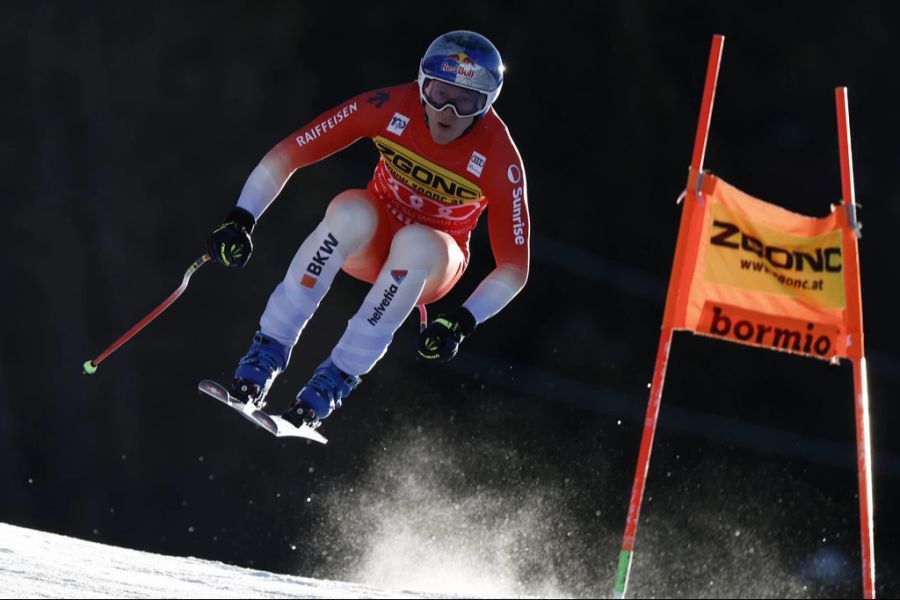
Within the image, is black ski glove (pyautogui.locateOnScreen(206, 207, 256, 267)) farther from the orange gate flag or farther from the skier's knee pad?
the orange gate flag

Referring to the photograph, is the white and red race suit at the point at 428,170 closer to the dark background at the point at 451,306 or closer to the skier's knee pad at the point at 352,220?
the skier's knee pad at the point at 352,220

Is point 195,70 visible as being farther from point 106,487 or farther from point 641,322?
point 641,322

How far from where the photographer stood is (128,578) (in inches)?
168

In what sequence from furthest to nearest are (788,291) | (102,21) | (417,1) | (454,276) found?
1. (417,1)
2. (102,21)
3. (454,276)
4. (788,291)

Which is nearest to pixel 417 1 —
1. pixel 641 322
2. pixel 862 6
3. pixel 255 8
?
pixel 255 8

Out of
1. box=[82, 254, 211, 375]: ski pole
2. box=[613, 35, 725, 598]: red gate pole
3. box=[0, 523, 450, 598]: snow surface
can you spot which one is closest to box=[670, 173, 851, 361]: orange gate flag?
box=[613, 35, 725, 598]: red gate pole

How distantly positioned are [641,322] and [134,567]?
5.46 meters

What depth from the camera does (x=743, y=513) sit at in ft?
30.9

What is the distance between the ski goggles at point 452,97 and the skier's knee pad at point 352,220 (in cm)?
48

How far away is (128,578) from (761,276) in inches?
90.6

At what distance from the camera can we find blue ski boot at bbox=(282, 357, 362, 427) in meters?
5.34

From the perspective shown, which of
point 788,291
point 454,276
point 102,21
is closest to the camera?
point 788,291

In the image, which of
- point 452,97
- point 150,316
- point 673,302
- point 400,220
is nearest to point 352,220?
point 400,220

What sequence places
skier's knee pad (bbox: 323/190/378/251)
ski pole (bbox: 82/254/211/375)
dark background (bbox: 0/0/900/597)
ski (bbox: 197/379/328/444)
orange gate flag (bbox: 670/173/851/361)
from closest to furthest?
orange gate flag (bbox: 670/173/851/361) → ski (bbox: 197/379/328/444) → skier's knee pad (bbox: 323/190/378/251) → ski pole (bbox: 82/254/211/375) → dark background (bbox: 0/0/900/597)
